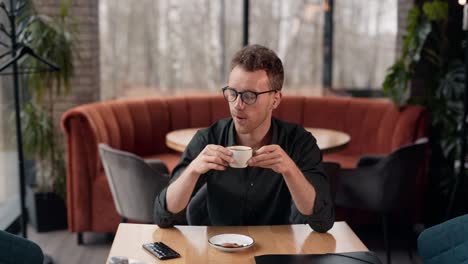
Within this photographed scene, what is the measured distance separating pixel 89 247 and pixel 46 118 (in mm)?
1030

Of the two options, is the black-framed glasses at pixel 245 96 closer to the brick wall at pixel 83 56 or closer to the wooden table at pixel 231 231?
the wooden table at pixel 231 231

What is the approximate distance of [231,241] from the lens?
1922mm

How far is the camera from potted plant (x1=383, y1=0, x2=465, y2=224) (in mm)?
4602

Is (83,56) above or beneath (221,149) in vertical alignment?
above

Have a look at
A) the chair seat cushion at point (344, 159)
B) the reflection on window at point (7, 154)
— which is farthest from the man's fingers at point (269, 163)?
the reflection on window at point (7, 154)

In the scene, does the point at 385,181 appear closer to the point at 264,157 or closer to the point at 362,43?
the point at 264,157

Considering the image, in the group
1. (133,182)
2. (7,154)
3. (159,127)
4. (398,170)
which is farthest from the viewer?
(159,127)

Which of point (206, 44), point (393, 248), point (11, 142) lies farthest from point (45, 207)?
point (393, 248)

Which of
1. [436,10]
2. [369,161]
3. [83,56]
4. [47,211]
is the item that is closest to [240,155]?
[369,161]

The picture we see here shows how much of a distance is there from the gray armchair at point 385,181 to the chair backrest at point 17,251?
2.49 meters

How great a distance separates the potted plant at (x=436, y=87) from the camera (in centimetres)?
460

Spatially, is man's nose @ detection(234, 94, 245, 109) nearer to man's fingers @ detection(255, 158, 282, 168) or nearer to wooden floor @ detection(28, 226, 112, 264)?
man's fingers @ detection(255, 158, 282, 168)

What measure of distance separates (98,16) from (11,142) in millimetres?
1389

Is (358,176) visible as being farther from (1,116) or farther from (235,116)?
(1,116)
